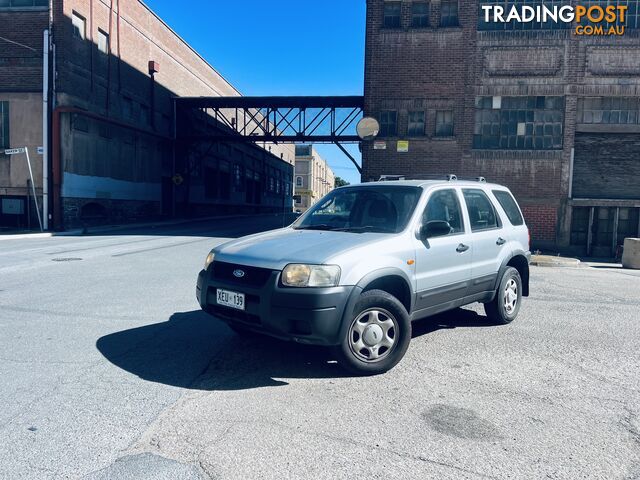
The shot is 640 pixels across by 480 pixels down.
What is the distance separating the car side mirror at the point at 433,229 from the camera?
4.72m

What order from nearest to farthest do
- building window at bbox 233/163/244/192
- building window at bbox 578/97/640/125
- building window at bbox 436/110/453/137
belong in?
building window at bbox 578/97/640/125 < building window at bbox 436/110/453/137 < building window at bbox 233/163/244/192

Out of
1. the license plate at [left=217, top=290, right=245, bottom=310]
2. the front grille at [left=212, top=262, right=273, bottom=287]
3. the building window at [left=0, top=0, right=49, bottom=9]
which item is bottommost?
the license plate at [left=217, top=290, right=245, bottom=310]

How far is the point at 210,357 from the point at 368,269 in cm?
177

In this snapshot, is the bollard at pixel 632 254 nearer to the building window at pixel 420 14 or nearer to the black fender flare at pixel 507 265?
the black fender flare at pixel 507 265

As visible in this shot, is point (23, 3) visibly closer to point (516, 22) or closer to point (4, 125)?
point (4, 125)

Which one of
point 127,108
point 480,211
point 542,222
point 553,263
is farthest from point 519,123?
point 127,108

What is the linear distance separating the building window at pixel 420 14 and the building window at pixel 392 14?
515 mm

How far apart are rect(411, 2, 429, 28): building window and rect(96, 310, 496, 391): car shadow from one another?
1549cm

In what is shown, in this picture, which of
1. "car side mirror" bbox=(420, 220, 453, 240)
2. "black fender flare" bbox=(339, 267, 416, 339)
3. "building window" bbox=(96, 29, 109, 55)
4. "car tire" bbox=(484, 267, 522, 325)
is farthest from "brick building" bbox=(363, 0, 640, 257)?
"building window" bbox=(96, 29, 109, 55)

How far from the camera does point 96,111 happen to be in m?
25.4

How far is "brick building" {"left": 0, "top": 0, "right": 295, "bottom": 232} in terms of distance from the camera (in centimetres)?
2256

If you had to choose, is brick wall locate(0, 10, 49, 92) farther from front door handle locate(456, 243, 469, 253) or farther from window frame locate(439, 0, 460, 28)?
front door handle locate(456, 243, 469, 253)

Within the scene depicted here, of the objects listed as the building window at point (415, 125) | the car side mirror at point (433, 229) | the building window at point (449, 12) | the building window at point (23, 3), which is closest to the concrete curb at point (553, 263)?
the building window at point (415, 125)

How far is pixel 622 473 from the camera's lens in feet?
9.11
